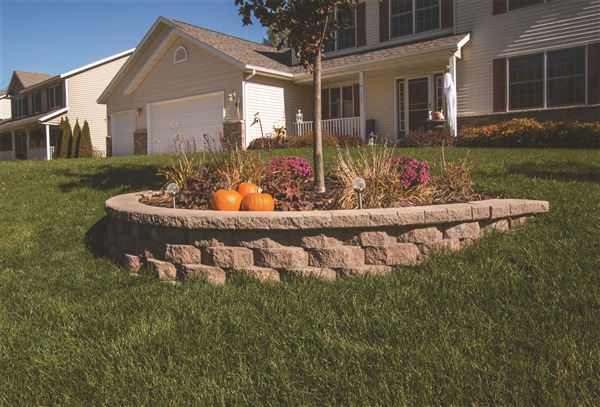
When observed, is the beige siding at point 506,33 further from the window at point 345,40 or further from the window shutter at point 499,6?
the window at point 345,40

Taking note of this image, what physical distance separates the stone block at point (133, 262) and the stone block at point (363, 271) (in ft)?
5.80

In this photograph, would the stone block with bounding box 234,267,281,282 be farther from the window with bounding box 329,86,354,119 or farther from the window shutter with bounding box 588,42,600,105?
the window with bounding box 329,86,354,119

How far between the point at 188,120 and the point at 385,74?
7.78 meters

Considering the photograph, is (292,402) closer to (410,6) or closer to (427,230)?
(427,230)

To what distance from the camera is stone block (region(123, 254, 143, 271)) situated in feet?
13.4

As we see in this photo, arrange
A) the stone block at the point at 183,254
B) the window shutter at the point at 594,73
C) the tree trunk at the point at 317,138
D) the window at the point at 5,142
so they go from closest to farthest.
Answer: the stone block at the point at 183,254, the tree trunk at the point at 317,138, the window shutter at the point at 594,73, the window at the point at 5,142

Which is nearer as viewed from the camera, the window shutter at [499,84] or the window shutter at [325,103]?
the window shutter at [499,84]

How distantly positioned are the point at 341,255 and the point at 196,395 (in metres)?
1.67

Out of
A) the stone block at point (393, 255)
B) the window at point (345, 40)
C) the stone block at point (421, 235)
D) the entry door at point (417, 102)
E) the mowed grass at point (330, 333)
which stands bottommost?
the mowed grass at point (330, 333)

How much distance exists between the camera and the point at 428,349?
2381 millimetres

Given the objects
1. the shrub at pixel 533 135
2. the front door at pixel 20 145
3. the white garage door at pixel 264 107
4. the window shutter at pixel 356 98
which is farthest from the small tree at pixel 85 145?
the shrub at pixel 533 135

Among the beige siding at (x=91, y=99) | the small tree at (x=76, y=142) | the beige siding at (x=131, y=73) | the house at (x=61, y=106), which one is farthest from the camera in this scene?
the beige siding at (x=91, y=99)

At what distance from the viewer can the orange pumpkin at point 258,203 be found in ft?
13.5

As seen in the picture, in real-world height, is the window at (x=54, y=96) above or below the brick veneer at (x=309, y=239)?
above
